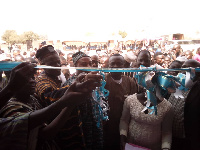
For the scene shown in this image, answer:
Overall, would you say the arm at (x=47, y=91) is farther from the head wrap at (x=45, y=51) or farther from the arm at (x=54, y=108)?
the arm at (x=54, y=108)

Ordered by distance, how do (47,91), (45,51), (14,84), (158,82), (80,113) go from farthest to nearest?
(45,51) < (47,91) < (80,113) < (158,82) < (14,84)

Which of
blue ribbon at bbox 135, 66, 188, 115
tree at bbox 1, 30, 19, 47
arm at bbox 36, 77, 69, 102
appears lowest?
arm at bbox 36, 77, 69, 102

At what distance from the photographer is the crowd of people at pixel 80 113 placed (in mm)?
1022

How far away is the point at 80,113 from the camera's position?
1.77 meters

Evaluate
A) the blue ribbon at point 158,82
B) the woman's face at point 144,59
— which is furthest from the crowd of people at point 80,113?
the woman's face at point 144,59

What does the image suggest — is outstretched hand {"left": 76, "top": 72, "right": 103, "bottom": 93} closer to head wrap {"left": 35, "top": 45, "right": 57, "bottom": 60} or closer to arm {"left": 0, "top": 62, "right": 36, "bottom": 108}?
arm {"left": 0, "top": 62, "right": 36, "bottom": 108}

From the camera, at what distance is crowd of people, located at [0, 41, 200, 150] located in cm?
102

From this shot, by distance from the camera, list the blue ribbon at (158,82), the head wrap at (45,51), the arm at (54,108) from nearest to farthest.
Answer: the arm at (54,108)
the blue ribbon at (158,82)
the head wrap at (45,51)

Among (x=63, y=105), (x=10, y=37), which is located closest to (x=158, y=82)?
(x=63, y=105)

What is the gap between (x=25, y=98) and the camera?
1.49 meters

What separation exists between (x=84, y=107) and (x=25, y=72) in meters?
0.90

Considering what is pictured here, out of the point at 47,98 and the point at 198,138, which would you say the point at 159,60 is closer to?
the point at 198,138

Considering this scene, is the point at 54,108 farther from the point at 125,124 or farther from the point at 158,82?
the point at 125,124

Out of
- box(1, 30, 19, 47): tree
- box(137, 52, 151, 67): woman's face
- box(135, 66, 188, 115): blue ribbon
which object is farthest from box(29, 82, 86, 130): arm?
box(1, 30, 19, 47): tree
